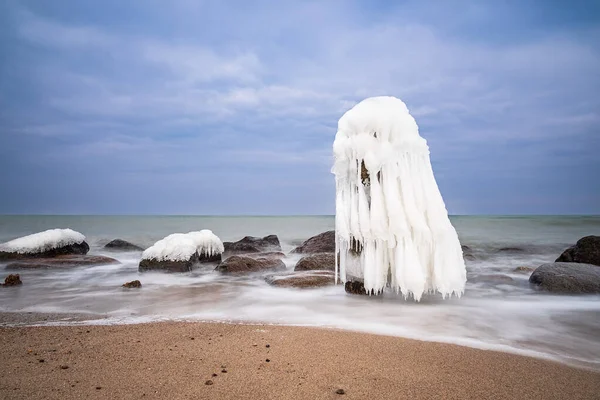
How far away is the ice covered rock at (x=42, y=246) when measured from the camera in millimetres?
14805

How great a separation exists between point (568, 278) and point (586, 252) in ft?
11.6

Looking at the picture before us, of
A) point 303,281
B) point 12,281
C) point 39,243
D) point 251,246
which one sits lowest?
point 303,281

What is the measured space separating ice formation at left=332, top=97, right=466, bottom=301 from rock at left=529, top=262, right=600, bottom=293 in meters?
3.05

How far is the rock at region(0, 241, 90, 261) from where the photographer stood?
48.0 feet

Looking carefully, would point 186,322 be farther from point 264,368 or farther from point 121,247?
point 121,247

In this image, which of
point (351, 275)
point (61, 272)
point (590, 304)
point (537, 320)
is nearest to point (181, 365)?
point (351, 275)

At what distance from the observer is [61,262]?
13.7 m

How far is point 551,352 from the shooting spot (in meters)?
4.93

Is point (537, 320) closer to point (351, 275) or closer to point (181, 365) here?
point (351, 275)

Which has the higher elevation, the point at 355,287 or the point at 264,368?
the point at 355,287

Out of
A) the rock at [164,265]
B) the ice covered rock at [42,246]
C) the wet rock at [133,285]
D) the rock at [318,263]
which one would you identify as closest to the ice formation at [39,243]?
the ice covered rock at [42,246]

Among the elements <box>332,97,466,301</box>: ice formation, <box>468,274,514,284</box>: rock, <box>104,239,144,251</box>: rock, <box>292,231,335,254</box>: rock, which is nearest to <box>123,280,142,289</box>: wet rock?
<box>332,97,466,301</box>: ice formation

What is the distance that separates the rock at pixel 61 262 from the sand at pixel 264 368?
8981 millimetres

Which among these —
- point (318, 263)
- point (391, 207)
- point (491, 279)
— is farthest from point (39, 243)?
point (491, 279)
